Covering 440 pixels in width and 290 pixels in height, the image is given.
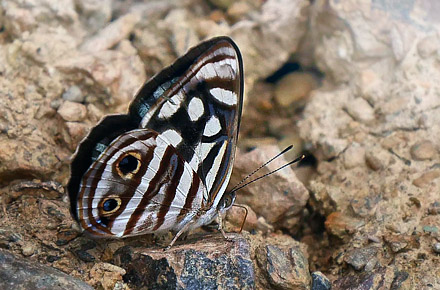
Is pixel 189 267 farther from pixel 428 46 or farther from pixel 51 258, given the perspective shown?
pixel 428 46

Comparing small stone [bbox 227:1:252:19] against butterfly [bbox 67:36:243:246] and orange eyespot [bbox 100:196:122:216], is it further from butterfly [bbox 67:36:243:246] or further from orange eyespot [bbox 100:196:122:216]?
orange eyespot [bbox 100:196:122:216]

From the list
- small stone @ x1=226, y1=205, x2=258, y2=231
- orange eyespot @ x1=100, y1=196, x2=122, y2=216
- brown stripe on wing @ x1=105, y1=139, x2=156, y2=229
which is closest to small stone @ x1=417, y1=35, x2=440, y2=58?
small stone @ x1=226, y1=205, x2=258, y2=231

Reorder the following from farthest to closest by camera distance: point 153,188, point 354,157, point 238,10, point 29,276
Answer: point 238,10 < point 354,157 < point 153,188 < point 29,276

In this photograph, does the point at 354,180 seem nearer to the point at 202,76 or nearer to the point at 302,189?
the point at 302,189

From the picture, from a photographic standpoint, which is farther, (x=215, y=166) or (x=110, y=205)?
(x=215, y=166)

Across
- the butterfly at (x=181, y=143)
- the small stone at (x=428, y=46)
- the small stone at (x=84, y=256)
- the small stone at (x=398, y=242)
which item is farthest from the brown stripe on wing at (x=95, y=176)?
the small stone at (x=428, y=46)

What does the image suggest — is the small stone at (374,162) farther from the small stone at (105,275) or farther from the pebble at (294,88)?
the small stone at (105,275)

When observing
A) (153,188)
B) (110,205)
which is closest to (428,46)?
(153,188)

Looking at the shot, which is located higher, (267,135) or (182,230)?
(182,230)
